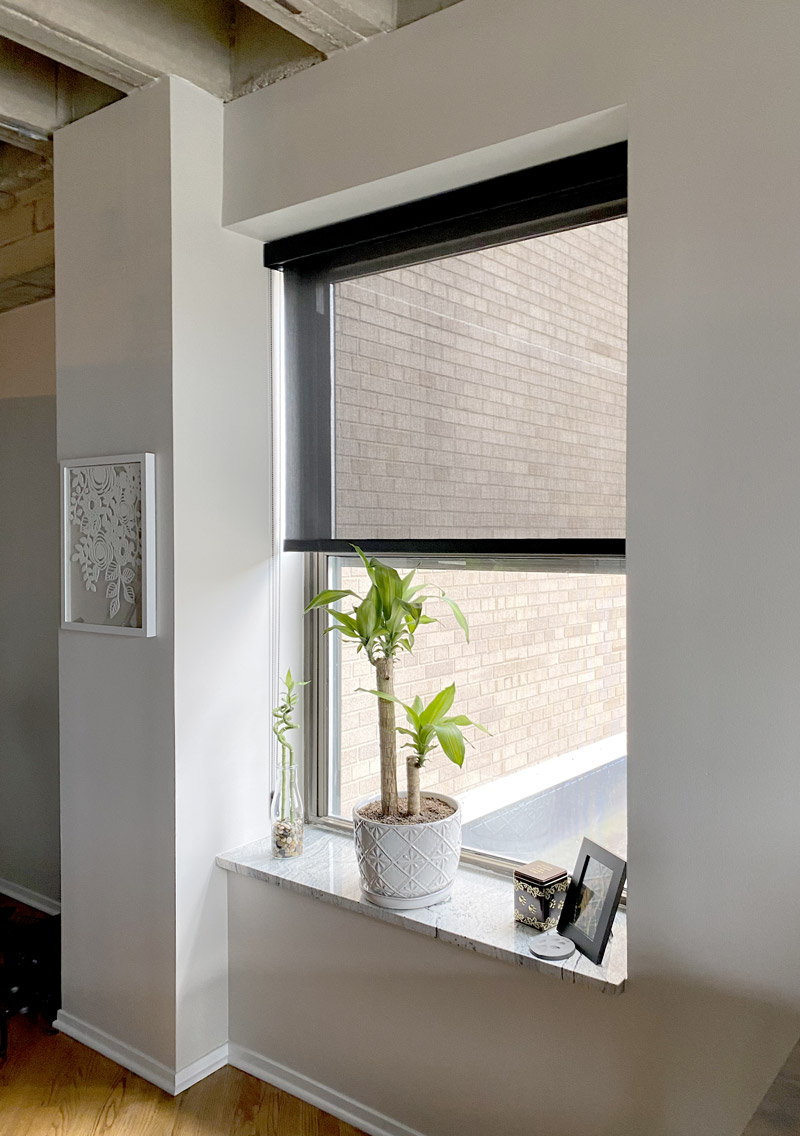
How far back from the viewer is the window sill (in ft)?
5.67

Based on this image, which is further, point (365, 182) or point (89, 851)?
point (89, 851)

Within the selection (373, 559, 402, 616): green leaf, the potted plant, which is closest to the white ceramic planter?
the potted plant

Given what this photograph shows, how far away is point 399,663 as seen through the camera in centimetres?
233

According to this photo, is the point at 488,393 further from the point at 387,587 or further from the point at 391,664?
the point at 391,664

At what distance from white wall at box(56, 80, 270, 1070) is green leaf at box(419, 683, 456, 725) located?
0.58 metres

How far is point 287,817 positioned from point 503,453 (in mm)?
1089

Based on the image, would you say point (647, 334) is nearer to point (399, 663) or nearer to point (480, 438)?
point (480, 438)

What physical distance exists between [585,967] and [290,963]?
2.78 ft

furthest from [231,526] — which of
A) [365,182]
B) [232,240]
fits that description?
[365,182]

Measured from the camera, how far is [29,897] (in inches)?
129

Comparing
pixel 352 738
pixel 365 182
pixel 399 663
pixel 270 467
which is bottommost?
pixel 352 738

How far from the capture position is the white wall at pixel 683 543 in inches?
59.2

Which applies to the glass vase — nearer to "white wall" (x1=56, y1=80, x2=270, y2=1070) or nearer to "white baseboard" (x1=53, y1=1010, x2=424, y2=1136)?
"white wall" (x1=56, y1=80, x2=270, y2=1070)

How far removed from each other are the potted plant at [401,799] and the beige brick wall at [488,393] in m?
0.25
